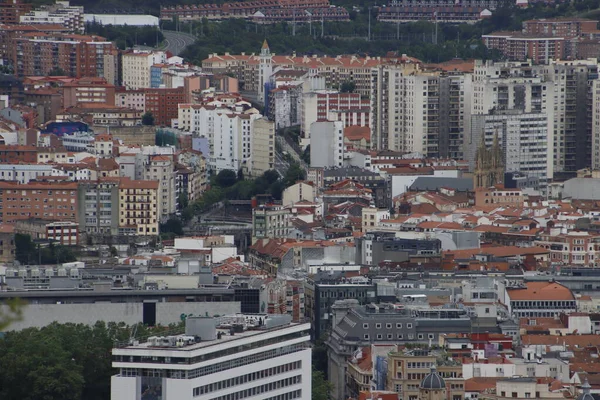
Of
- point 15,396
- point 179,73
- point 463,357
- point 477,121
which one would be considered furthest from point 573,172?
point 15,396

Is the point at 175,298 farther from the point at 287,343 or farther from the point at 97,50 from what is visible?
the point at 97,50

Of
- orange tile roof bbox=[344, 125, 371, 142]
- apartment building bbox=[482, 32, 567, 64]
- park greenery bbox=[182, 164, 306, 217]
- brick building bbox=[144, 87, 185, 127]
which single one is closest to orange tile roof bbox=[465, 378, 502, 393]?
park greenery bbox=[182, 164, 306, 217]

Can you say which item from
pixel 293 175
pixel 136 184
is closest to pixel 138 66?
pixel 293 175

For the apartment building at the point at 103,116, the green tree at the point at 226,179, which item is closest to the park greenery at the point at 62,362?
the green tree at the point at 226,179

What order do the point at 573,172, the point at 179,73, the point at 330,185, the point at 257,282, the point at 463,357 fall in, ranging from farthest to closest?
the point at 179,73 → the point at 573,172 → the point at 330,185 → the point at 257,282 → the point at 463,357

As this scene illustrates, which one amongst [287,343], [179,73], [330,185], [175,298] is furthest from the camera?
[179,73]

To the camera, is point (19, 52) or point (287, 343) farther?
point (19, 52)
